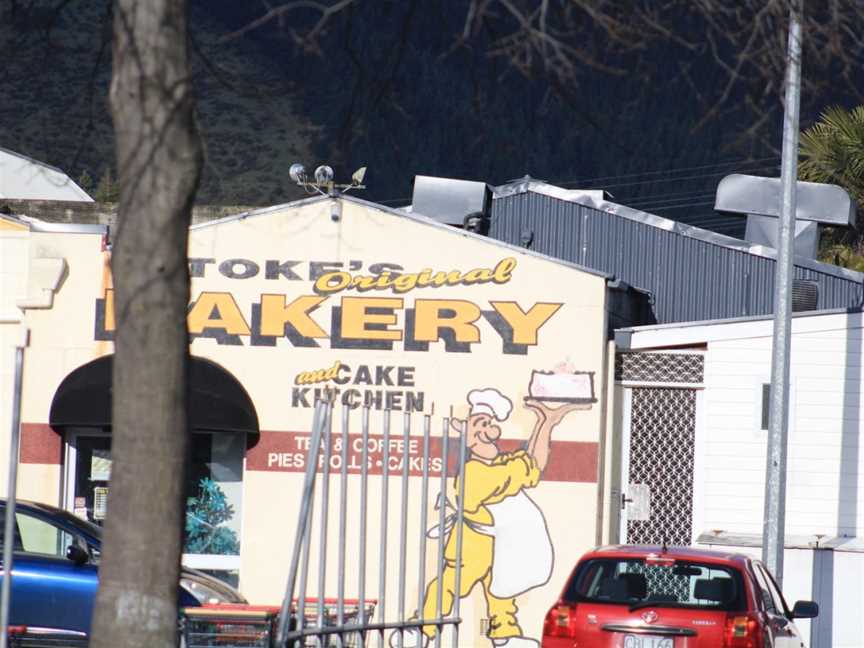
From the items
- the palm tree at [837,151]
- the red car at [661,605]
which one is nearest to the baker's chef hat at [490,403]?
the red car at [661,605]

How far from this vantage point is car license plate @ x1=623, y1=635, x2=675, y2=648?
37.1 ft

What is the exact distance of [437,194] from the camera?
26141 millimetres

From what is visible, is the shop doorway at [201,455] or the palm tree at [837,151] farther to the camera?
the palm tree at [837,151]

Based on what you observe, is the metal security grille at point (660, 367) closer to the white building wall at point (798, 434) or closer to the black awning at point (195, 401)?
the white building wall at point (798, 434)

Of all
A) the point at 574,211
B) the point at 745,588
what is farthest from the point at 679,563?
the point at 574,211

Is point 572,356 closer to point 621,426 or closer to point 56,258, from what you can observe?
point 621,426

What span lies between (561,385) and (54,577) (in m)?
7.39

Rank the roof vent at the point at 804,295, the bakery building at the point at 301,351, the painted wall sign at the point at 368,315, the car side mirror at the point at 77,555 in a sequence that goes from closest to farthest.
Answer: the car side mirror at the point at 77,555
the bakery building at the point at 301,351
the painted wall sign at the point at 368,315
the roof vent at the point at 804,295

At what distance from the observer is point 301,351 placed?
19688 millimetres

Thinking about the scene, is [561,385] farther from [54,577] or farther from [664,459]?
[54,577]

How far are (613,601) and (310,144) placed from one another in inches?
2974

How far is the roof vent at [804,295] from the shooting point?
22.7 m

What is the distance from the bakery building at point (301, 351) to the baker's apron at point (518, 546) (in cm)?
14

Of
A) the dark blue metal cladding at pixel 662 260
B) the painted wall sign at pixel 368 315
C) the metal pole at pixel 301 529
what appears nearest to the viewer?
the metal pole at pixel 301 529
